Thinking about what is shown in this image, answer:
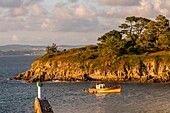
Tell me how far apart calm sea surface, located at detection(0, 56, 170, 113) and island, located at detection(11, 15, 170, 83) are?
11.7 m

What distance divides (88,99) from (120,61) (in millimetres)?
40717

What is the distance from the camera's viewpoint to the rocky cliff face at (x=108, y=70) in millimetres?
107488

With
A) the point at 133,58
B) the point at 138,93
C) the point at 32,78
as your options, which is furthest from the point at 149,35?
the point at 138,93

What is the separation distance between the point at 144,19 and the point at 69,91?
64.1m

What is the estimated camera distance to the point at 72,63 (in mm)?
119625

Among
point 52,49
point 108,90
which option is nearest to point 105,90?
point 108,90

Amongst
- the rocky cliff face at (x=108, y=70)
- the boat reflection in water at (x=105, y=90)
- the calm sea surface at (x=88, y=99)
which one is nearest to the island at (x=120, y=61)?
the rocky cliff face at (x=108, y=70)

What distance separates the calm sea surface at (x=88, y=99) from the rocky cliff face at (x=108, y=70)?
1071 centimetres

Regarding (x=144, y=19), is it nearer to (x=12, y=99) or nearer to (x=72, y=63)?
(x=72, y=63)

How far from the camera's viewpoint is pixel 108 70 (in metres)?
112

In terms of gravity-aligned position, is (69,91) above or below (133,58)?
below

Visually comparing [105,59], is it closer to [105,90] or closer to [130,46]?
[130,46]

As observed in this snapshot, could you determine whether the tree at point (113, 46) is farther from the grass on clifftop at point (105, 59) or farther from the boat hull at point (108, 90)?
the boat hull at point (108, 90)

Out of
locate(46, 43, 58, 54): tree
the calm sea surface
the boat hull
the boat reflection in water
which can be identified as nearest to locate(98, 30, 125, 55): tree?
the calm sea surface
